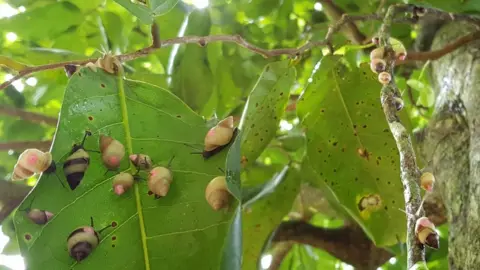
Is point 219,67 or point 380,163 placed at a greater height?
point 219,67

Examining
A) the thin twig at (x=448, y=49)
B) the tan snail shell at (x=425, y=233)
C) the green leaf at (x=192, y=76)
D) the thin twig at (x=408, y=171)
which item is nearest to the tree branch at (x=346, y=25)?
the thin twig at (x=448, y=49)

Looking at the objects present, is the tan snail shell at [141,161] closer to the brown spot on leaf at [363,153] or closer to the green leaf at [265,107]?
the green leaf at [265,107]

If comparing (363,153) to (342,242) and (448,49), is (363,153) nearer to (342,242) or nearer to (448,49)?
(448,49)

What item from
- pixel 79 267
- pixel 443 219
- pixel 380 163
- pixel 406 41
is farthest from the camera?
pixel 406 41

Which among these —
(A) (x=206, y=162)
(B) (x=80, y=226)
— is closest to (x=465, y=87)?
(A) (x=206, y=162)

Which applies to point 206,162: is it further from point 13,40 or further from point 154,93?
point 13,40

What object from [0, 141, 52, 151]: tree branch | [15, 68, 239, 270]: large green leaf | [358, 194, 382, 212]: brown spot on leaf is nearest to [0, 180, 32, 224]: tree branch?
[0, 141, 52, 151]: tree branch
